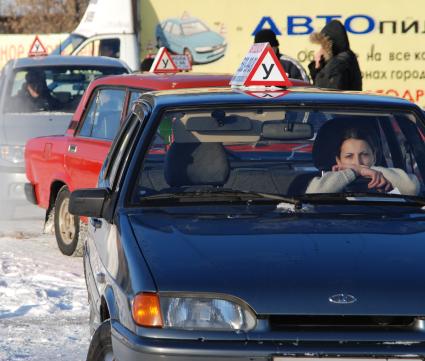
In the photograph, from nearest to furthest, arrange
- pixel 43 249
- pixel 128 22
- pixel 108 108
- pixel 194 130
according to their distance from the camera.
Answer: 1. pixel 194 130
2. pixel 108 108
3. pixel 43 249
4. pixel 128 22

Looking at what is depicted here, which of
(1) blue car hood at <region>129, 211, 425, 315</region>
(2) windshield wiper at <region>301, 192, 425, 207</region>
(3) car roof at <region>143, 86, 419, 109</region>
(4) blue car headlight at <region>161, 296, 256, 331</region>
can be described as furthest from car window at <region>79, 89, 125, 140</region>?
(4) blue car headlight at <region>161, 296, 256, 331</region>

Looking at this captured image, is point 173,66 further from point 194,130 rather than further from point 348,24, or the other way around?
point 194,130

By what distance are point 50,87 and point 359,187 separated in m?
9.29

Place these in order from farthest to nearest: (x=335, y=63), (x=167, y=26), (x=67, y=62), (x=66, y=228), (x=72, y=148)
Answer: (x=167, y=26)
(x=67, y=62)
(x=335, y=63)
(x=66, y=228)
(x=72, y=148)

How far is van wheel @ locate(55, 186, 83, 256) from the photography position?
10.8 metres

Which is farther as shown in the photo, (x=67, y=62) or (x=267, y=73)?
(x=67, y=62)

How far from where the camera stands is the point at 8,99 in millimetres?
14547

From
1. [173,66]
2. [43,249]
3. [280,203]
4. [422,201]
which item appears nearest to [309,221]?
[280,203]

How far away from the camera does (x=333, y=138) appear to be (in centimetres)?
604

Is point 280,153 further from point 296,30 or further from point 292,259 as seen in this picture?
point 296,30

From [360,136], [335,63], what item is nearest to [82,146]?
[335,63]

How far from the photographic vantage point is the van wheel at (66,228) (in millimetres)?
10828

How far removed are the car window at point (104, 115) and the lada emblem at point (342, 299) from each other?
Answer: 5631mm

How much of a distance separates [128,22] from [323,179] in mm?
16347
